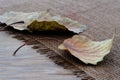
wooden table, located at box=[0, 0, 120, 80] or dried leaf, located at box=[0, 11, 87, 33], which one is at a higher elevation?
dried leaf, located at box=[0, 11, 87, 33]

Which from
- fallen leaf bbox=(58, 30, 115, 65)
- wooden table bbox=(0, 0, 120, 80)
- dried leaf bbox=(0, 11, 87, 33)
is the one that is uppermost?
dried leaf bbox=(0, 11, 87, 33)

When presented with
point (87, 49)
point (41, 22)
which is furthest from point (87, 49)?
point (41, 22)

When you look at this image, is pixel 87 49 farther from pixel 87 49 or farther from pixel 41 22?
pixel 41 22

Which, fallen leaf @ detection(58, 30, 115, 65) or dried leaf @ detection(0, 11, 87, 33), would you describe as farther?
dried leaf @ detection(0, 11, 87, 33)

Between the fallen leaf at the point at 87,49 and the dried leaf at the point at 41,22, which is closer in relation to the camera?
the fallen leaf at the point at 87,49

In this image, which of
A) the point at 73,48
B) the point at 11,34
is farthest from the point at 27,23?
the point at 73,48
